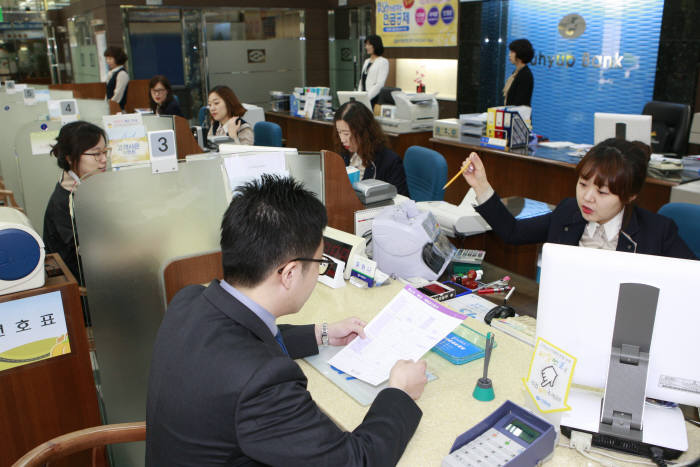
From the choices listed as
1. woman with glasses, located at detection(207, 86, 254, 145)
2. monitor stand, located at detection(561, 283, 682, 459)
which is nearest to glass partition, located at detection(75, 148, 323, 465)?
monitor stand, located at detection(561, 283, 682, 459)

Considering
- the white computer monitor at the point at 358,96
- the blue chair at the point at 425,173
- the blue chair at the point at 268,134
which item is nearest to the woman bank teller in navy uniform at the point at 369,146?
the blue chair at the point at 425,173

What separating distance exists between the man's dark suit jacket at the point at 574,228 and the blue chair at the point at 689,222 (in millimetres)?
210

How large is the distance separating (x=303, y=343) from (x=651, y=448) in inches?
35.2

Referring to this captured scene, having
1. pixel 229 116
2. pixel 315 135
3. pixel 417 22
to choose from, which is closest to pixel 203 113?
pixel 315 135

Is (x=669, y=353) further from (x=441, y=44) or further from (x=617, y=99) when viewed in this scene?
(x=441, y=44)

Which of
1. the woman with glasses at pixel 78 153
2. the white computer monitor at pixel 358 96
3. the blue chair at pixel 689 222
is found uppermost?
the white computer monitor at pixel 358 96

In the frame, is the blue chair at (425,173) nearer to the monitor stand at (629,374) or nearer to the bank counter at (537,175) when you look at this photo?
the bank counter at (537,175)

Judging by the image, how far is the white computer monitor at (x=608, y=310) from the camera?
1230mm

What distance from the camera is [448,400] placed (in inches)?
56.5

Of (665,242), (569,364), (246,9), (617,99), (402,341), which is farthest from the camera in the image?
(246,9)

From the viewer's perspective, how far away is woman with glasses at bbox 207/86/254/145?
4.64m

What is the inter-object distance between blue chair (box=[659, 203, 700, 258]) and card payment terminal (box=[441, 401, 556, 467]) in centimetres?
143

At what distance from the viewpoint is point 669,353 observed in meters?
1.27

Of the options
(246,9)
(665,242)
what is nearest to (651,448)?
(665,242)
